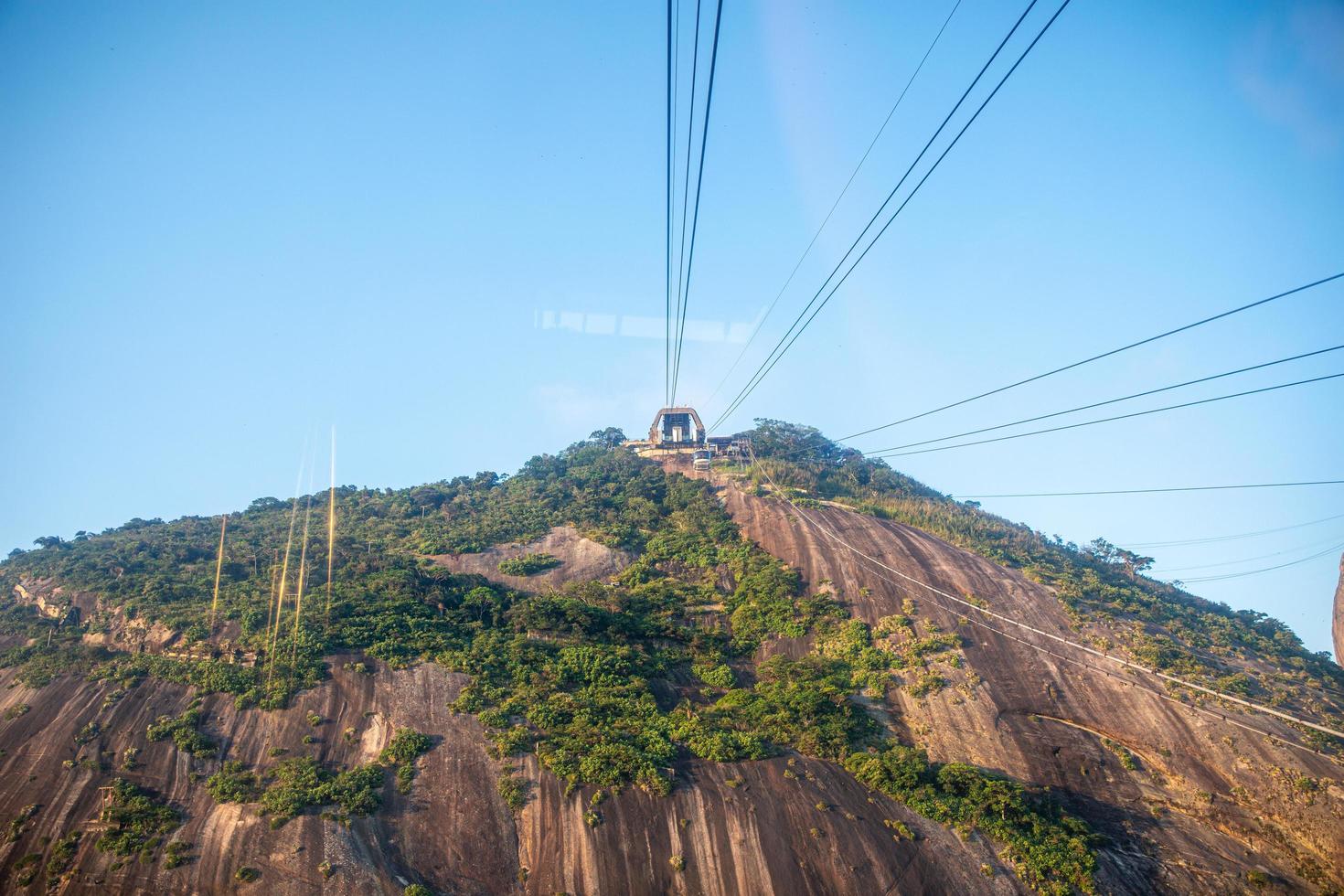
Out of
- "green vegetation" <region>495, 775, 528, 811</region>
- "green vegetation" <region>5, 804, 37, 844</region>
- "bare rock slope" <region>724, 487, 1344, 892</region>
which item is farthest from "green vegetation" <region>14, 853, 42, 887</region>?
"bare rock slope" <region>724, 487, 1344, 892</region>

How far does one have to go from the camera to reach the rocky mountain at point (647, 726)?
24.8 meters

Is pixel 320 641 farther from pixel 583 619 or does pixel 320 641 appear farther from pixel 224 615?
pixel 583 619

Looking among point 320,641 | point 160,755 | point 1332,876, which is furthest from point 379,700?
point 1332,876

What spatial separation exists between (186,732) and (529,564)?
78.5 feet

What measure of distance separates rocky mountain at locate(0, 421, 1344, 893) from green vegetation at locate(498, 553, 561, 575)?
0.24 m

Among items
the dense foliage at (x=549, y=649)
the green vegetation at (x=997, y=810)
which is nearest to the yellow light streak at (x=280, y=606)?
the dense foliage at (x=549, y=649)

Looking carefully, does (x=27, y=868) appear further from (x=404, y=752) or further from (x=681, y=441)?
(x=681, y=441)

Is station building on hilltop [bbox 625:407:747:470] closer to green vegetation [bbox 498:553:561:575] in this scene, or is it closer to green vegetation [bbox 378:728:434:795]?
green vegetation [bbox 498:553:561:575]

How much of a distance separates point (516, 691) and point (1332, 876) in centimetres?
3318

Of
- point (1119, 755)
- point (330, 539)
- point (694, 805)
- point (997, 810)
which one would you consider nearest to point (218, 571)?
point (330, 539)

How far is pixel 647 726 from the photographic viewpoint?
105 ft

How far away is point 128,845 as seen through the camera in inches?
918

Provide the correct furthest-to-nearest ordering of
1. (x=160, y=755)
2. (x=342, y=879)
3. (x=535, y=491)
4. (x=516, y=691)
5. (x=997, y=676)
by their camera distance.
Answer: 1. (x=535, y=491)
2. (x=997, y=676)
3. (x=516, y=691)
4. (x=160, y=755)
5. (x=342, y=879)

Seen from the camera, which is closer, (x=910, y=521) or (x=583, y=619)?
(x=583, y=619)
